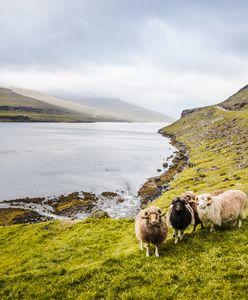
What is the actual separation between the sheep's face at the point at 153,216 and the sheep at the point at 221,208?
316 cm

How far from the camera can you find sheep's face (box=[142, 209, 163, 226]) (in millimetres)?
18822

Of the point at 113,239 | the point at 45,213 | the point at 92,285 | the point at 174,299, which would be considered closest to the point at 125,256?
the point at 92,285

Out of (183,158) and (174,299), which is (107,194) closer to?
(183,158)

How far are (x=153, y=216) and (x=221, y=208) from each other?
18.1 ft

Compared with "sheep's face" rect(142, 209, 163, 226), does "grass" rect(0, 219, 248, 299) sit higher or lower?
lower

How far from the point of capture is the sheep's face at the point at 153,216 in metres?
18.8

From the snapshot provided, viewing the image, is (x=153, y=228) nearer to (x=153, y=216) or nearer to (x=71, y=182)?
(x=153, y=216)

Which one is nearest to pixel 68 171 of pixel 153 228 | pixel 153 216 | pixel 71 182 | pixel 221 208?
pixel 71 182

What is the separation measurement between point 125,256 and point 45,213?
42686 millimetres

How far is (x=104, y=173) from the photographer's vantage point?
98938 millimetres

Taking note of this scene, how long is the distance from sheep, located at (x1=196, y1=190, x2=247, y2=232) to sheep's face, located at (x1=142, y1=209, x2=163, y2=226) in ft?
10.4

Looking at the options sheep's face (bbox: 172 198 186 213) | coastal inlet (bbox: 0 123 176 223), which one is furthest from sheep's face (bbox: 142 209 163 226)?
coastal inlet (bbox: 0 123 176 223)

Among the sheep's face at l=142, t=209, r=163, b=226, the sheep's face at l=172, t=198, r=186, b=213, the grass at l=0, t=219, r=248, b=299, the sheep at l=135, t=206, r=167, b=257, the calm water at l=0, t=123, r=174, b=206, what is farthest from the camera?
the calm water at l=0, t=123, r=174, b=206

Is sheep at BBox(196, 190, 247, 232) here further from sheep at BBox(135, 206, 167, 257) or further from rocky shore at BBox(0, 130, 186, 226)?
rocky shore at BBox(0, 130, 186, 226)
